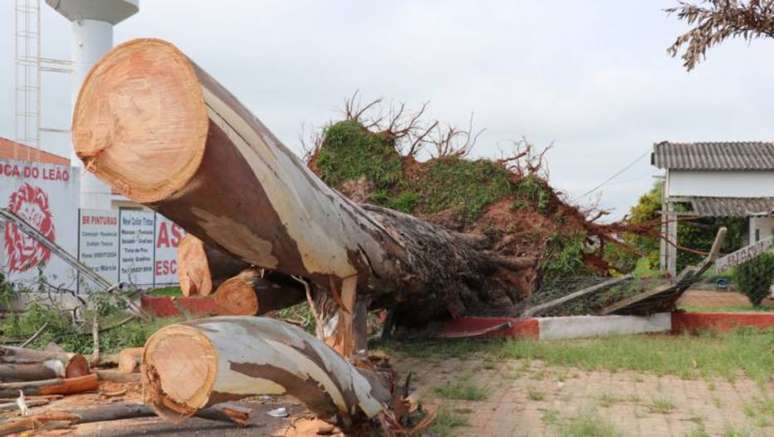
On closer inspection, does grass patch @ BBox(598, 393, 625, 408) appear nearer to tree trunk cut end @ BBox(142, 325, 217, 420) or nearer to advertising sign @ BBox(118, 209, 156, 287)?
tree trunk cut end @ BBox(142, 325, 217, 420)

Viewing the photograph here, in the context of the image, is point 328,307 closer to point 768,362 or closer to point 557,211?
point 768,362

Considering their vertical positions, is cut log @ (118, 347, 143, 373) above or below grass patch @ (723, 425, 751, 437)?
above

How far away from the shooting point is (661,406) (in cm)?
606

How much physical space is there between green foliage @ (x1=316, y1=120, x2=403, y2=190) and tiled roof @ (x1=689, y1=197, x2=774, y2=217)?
12.9 metres

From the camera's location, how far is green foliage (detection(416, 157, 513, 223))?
456 inches

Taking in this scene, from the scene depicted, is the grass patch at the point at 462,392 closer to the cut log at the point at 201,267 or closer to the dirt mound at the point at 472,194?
the cut log at the point at 201,267

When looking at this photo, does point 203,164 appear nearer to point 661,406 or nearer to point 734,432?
point 734,432

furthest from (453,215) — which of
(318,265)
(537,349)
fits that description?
(318,265)

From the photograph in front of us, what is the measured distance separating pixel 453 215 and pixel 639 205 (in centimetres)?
2025

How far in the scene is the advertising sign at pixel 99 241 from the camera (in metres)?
15.5

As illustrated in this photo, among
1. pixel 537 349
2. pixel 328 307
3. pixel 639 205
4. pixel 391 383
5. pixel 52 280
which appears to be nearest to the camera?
pixel 391 383

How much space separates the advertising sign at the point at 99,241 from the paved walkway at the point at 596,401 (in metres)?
9.76

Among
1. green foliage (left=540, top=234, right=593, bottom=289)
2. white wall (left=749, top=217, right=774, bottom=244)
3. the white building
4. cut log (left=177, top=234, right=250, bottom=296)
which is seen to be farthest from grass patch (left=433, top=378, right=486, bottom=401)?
white wall (left=749, top=217, right=774, bottom=244)

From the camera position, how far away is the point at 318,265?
4918mm
